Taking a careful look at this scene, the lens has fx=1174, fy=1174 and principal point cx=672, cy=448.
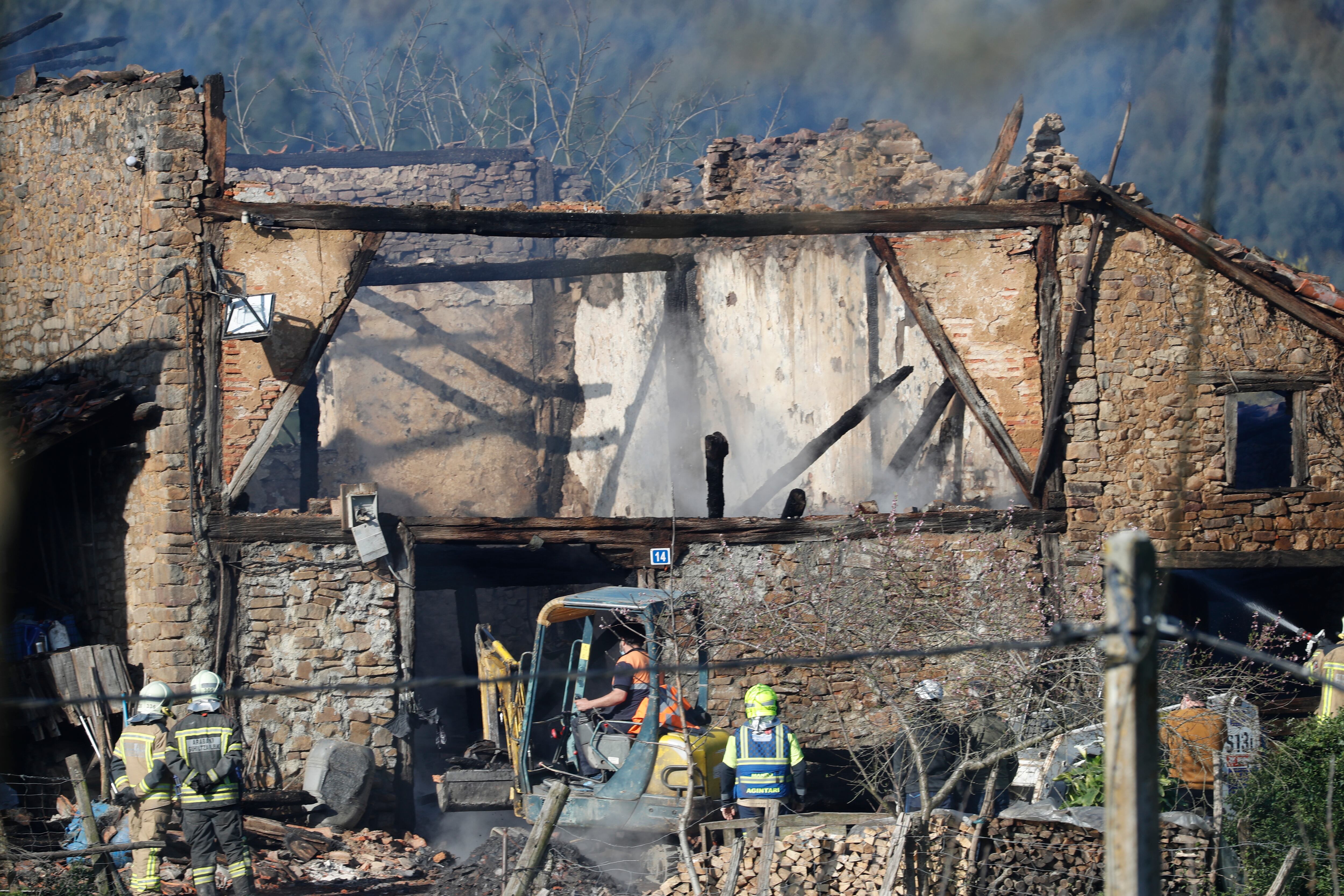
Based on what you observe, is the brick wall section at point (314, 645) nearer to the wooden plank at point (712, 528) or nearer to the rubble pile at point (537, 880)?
the wooden plank at point (712, 528)

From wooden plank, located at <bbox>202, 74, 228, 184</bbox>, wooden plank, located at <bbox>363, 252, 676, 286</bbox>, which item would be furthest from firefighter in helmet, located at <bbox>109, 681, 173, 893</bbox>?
wooden plank, located at <bbox>363, 252, 676, 286</bbox>

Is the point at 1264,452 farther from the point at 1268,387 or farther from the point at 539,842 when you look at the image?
the point at 539,842

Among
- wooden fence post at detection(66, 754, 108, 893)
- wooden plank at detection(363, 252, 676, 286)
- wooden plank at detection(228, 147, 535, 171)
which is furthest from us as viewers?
wooden plank at detection(228, 147, 535, 171)

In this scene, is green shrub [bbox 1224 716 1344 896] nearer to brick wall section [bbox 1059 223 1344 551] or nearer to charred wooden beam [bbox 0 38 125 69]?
brick wall section [bbox 1059 223 1344 551]

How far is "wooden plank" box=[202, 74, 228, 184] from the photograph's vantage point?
1185 cm

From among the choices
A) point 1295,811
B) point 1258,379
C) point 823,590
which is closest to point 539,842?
point 1295,811

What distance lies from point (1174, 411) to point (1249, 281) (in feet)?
4.96

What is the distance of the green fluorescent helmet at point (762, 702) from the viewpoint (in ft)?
27.7

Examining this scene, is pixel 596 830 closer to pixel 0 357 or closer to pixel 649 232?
pixel 649 232

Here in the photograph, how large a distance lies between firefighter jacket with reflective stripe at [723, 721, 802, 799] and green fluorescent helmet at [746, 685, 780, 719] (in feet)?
0.48

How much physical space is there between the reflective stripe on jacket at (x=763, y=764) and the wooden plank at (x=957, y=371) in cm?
496

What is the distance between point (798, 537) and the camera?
39.7 ft

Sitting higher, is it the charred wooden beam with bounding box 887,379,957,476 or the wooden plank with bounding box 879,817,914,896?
the charred wooden beam with bounding box 887,379,957,476

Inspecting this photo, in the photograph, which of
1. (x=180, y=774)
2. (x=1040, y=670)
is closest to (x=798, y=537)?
(x=1040, y=670)
